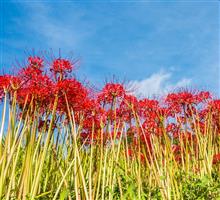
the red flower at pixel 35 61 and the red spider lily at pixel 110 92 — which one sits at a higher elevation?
the red flower at pixel 35 61

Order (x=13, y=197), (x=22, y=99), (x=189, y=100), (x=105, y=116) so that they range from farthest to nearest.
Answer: (x=189, y=100) < (x=105, y=116) < (x=22, y=99) < (x=13, y=197)

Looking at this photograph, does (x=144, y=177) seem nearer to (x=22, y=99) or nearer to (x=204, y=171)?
(x=204, y=171)

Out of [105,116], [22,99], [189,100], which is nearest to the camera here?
[22,99]

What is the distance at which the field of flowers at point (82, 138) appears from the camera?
416cm

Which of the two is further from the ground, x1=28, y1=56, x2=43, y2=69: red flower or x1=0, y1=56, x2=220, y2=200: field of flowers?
x1=28, y1=56, x2=43, y2=69: red flower

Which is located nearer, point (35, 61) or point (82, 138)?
point (35, 61)

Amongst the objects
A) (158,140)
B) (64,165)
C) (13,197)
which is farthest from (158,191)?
(13,197)

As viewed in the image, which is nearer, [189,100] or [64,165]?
[64,165]

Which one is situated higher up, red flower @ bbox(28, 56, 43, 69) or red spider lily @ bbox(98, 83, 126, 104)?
red flower @ bbox(28, 56, 43, 69)

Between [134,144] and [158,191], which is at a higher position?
[134,144]

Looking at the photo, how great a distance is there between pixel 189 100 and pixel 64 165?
2203 mm

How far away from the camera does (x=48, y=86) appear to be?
4.38 m

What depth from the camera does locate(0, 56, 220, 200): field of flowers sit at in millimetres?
4164

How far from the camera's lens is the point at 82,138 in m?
5.61
